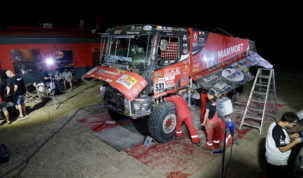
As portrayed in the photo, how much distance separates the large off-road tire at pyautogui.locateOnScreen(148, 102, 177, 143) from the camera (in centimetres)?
549

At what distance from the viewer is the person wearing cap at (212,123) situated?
5.08 metres

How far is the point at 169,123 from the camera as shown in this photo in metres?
5.85

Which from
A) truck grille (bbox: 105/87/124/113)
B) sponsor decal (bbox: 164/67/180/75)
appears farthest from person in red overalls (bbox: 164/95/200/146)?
truck grille (bbox: 105/87/124/113)

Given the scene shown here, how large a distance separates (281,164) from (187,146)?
2497 millimetres

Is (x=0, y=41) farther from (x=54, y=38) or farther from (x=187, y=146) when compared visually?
(x=187, y=146)

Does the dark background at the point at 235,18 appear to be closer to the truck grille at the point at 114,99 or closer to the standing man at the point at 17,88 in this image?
the standing man at the point at 17,88

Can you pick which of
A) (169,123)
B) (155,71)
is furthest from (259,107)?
(155,71)

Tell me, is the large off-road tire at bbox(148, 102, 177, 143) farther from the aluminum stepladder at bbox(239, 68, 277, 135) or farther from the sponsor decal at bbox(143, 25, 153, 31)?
the aluminum stepladder at bbox(239, 68, 277, 135)

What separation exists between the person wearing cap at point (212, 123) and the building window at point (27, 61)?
37.5 feet

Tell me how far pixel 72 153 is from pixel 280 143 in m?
5.03

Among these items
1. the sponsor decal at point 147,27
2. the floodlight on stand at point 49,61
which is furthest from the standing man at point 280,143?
the floodlight on stand at point 49,61

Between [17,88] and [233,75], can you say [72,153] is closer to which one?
[17,88]

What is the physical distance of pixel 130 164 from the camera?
486cm

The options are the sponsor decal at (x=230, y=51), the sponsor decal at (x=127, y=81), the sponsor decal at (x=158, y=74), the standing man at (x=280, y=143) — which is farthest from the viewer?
the sponsor decal at (x=230, y=51)
